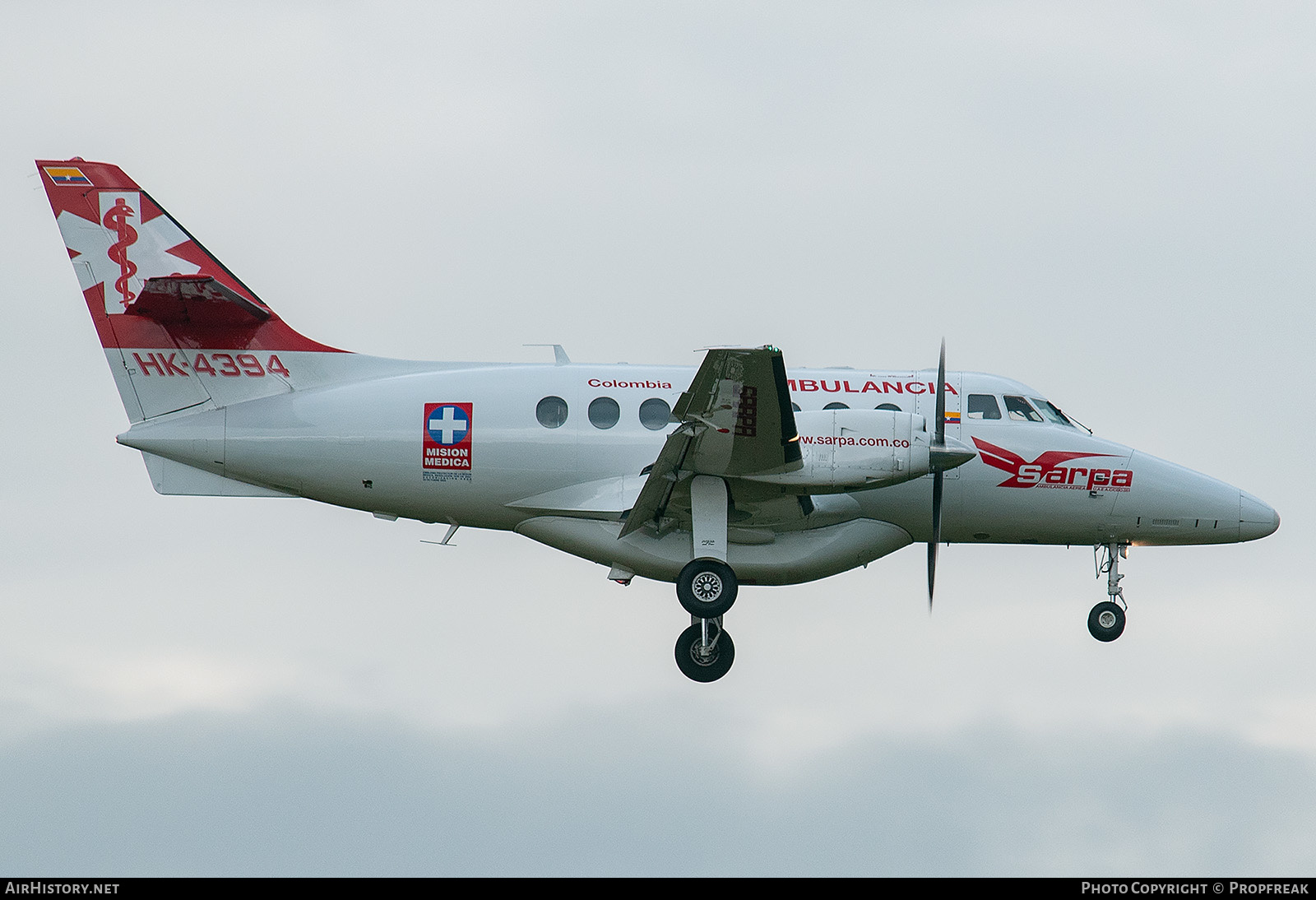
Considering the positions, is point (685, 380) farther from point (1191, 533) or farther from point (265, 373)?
point (1191, 533)

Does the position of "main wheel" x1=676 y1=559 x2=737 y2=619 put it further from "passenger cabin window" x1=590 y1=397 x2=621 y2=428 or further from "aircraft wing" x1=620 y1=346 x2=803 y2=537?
"passenger cabin window" x1=590 y1=397 x2=621 y2=428

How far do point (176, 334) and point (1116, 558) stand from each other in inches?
553

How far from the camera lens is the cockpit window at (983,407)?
21.3 metres

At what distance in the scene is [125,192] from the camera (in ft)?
71.9

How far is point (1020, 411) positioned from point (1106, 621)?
3.38 metres

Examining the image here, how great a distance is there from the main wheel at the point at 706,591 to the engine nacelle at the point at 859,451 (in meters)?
1.62

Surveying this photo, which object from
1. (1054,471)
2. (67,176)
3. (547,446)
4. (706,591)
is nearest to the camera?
(706,591)

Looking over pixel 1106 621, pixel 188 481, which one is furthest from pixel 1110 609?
pixel 188 481

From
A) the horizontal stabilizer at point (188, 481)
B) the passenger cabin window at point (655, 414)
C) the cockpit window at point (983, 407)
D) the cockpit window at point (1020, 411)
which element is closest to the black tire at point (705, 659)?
the passenger cabin window at point (655, 414)

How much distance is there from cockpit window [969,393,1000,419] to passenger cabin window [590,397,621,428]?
5.09m

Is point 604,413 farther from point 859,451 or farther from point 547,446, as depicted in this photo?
point 859,451

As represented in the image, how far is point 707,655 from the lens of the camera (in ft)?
69.2
